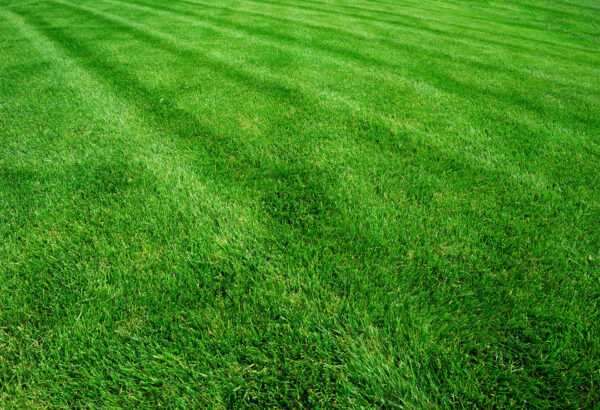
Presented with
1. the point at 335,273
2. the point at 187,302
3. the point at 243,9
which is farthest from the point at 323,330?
the point at 243,9

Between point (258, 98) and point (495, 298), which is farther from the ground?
point (258, 98)

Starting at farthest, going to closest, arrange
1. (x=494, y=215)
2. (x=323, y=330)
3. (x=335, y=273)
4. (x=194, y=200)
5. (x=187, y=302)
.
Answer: (x=194, y=200) < (x=494, y=215) < (x=335, y=273) < (x=187, y=302) < (x=323, y=330)

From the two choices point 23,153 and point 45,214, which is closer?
point 45,214

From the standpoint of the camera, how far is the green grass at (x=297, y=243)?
1.33m

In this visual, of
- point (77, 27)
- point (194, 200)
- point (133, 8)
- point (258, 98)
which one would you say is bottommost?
point (194, 200)

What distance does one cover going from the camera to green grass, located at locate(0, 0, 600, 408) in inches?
52.5

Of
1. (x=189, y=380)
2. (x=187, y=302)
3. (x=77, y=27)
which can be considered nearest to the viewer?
(x=189, y=380)

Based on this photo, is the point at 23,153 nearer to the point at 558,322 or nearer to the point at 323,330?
the point at 323,330

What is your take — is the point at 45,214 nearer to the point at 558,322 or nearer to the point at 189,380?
the point at 189,380

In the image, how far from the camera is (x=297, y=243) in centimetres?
197

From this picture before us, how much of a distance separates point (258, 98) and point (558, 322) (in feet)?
13.0

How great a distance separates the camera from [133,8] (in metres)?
11.3

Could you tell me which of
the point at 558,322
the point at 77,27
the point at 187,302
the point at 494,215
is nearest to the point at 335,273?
the point at 187,302

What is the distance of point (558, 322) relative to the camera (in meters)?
1.51
